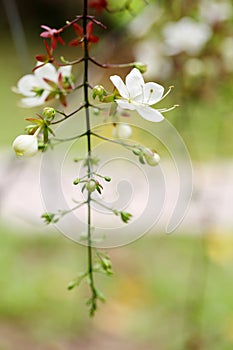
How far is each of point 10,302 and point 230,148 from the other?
1.51 meters

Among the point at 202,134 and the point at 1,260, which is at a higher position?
the point at 202,134

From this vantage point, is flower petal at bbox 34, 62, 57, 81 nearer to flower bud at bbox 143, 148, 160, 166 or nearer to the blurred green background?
flower bud at bbox 143, 148, 160, 166

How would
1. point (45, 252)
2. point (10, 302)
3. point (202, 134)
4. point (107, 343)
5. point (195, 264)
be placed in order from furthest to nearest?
point (202, 134), point (45, 252), point (195, 264), point (10, 302), point (107, 343)

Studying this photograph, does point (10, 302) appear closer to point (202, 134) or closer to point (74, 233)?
point (74, 233)

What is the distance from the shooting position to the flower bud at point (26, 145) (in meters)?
0.45

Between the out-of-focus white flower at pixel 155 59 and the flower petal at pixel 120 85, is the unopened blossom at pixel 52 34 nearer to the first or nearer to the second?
the flower petal at pixel 120 85

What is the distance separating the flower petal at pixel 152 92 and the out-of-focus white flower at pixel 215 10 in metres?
0.74

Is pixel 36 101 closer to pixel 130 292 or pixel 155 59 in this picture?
pixel 155 59

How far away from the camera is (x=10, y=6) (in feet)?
3.16

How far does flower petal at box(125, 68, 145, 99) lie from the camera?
43 cm

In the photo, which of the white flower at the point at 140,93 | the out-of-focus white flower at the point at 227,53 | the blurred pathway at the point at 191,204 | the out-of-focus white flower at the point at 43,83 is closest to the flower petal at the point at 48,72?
the out-of-focus white flower at the point at 43,83

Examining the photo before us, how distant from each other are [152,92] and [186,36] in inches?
26.8

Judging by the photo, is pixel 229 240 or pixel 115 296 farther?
pixel 229 240

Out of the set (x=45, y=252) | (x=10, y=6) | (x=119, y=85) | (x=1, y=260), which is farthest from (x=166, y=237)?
(x=119, y=85)
